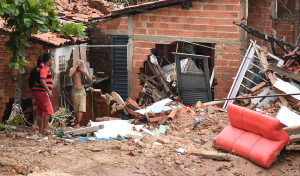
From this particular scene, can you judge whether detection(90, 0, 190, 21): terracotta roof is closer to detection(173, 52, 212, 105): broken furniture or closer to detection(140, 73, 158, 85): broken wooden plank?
detection(173, 52, 212, 105): broken furniture

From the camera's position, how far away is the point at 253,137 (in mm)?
7898

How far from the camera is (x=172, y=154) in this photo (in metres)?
7.87

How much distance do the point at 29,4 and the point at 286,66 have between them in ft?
23.4

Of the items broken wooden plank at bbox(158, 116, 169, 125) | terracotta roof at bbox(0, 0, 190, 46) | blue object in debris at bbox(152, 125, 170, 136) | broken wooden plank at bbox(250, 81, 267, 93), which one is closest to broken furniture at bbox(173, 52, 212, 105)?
broken wooden plank at bbox(250, 81, 267, 93)

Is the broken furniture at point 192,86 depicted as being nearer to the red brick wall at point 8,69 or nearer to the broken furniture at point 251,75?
the broken furniture at point 251,75

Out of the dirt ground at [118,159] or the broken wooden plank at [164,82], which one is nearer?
the dirt ground at [118,159]

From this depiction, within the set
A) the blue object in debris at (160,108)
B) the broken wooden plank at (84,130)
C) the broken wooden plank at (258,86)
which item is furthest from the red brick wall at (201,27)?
the broken wooden plank at (84,130)

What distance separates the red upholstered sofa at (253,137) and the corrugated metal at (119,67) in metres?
5.69

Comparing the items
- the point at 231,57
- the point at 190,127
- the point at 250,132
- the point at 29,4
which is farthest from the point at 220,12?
the point at 29,4

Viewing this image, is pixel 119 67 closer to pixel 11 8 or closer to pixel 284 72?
pixel 284 72

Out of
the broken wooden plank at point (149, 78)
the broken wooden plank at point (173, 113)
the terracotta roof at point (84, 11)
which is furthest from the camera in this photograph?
the broken wooden plank at point (149, 78)

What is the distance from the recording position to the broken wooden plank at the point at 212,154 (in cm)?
785

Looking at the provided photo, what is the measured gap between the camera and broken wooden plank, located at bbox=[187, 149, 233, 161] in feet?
25.8

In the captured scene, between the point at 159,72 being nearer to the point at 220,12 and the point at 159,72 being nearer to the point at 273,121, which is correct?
the point at 220,12
